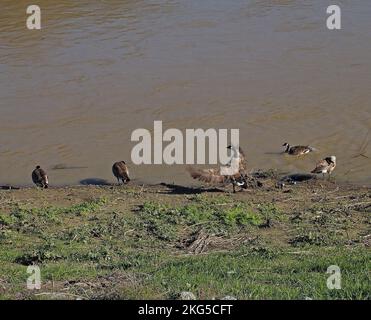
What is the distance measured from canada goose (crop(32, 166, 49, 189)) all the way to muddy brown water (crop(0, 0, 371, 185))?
1.52 ft

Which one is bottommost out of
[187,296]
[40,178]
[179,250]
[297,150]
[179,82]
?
[179,250]

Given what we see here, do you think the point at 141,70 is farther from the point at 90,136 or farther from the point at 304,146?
the point at 304,146

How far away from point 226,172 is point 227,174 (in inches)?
1.3

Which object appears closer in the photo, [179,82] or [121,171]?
[121,171]

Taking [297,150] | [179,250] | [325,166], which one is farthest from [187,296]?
[297,150]

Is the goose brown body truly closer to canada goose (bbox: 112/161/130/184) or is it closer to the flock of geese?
the flock of geese

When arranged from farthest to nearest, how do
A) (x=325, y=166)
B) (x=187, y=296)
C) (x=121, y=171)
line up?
(x=121, y=171)
(x=325, y=166)
(x=187, y=296)

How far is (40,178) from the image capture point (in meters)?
12.6

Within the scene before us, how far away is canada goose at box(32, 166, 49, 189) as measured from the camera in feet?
41.2

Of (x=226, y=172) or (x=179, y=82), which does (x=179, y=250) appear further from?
(x=179, y=82)

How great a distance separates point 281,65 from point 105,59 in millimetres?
4091

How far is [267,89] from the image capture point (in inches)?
650

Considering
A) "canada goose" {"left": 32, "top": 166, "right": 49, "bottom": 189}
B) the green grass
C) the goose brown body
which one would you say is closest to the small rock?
the green grass

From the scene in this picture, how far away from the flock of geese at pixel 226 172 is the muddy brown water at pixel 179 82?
379mm
